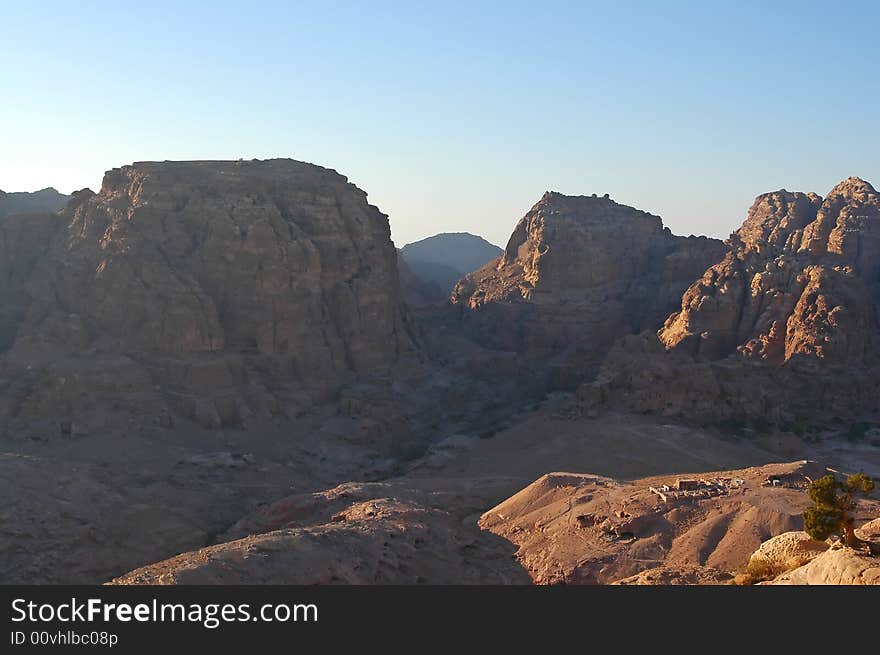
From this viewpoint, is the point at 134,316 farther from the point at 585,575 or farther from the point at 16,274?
the point at 585,575

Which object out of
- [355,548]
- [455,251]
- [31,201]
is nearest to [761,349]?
[355,548]

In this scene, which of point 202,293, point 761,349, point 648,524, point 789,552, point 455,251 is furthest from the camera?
point 455,251

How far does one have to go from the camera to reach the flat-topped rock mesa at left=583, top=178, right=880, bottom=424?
50.0m

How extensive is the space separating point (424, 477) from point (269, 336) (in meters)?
15.8

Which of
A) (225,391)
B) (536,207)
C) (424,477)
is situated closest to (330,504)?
(424,477)

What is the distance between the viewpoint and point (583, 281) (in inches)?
2938

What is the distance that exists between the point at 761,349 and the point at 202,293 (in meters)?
36.0

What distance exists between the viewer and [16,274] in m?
56.1

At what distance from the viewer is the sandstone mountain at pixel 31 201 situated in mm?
76000

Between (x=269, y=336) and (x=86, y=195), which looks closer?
(x=269, y=336)

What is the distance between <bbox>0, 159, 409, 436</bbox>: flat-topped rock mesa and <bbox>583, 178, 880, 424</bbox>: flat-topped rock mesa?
1758cm

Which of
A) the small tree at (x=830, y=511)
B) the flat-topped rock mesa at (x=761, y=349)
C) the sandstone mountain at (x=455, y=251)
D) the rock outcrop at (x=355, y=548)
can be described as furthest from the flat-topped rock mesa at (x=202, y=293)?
the sandstone mountain at (x=455, y=251)

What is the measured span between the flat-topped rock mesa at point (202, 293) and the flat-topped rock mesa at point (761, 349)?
1758 cm

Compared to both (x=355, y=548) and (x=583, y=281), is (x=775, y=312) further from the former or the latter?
(x=355, y=548)
